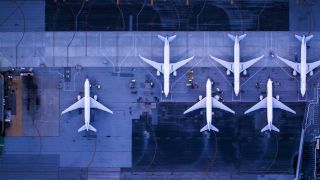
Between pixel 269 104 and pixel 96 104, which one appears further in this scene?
pixel 96 104

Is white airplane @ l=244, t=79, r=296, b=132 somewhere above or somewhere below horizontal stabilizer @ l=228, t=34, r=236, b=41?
below

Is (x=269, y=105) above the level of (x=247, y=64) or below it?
below

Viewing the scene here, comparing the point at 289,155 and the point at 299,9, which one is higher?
the point at 299,9

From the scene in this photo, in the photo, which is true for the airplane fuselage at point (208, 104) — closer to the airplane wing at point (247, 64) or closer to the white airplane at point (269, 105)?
the airplane wing at point (247, 64)

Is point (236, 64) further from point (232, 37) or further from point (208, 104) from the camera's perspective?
point (208, 104)

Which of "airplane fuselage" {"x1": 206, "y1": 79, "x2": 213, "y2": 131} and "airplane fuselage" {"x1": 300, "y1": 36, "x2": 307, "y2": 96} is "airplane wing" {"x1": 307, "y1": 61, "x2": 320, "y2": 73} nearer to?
"airplane fuselage" {"x1": 300, "y1": 36, "x2": 307, "y2": 96}

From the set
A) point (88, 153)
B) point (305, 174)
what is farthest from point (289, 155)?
point (88, 153)

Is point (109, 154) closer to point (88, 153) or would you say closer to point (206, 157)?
point (88, 153)

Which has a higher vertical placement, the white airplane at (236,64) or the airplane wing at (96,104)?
the white airplane at (236,64)

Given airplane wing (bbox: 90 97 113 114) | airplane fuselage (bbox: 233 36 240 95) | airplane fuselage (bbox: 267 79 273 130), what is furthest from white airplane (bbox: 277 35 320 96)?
airplane wing (bbox: 90 97 113 114)

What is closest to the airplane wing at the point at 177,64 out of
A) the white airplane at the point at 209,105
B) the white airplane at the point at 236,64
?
the white airplane at the point at 236,64

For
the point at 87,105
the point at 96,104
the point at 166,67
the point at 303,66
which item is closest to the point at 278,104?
the point at 303,66
